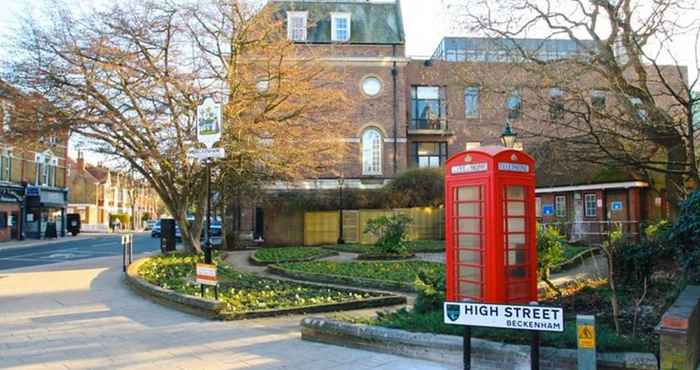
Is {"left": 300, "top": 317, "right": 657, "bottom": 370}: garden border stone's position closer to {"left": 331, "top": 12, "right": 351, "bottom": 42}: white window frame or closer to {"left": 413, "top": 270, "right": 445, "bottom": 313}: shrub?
{"left": 413, "top": 270, "right": 445, "bottom": 313}: shrub

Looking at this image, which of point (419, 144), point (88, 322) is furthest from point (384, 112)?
point (88, 322)

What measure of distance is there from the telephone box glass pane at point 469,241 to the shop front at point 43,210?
46230 millimetres

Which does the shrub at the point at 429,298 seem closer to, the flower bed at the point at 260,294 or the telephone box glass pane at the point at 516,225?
the telephone box glass pane at the point at 516,225

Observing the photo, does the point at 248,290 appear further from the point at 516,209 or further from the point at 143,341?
the point at 516,209

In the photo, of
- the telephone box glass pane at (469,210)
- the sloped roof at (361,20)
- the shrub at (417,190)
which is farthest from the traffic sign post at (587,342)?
the sloped roof at (361,20)

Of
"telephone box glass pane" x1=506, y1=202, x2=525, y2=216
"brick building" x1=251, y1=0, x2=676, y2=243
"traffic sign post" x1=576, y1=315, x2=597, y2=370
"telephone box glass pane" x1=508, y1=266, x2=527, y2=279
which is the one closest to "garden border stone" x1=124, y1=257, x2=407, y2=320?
"telephone box glass pane" x1=508, y1=266, x2=527, y2=279

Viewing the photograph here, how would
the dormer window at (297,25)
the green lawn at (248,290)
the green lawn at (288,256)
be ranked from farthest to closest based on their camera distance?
the dormer window at (297,25)
the green lawn at (288,256)
the green lawn at (248,290)

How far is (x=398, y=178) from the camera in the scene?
34.0 m

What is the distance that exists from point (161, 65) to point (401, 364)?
54.0 feet

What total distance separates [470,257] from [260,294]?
602cm

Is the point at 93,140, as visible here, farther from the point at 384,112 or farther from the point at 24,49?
the point at 384,112

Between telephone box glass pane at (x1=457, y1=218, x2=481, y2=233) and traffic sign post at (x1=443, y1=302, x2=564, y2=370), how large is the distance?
2.19m

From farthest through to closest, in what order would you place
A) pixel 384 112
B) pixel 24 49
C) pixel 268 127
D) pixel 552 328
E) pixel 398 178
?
pixel 384 112
pixel 398 178
pixel 268 127
pixel 24 49
pixel 552 328

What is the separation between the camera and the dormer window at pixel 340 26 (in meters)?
38.0
